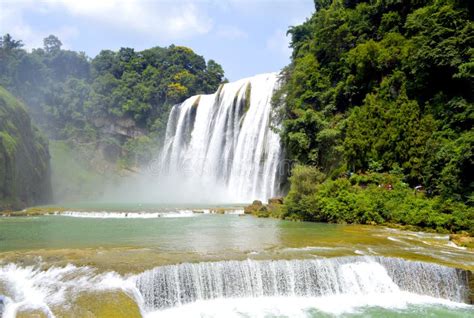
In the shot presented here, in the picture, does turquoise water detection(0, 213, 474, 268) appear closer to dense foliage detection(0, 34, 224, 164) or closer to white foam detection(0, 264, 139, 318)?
white foam detection(0, 264, 139, 318)

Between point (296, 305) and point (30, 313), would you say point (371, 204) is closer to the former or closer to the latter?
point (296, 305)

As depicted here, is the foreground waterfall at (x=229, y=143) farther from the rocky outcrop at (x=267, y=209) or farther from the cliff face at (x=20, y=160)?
the cliff face at (x=20, y=160)

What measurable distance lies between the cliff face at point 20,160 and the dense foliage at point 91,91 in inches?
629

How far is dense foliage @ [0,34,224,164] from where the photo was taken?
183 feet

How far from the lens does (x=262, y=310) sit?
9836mm

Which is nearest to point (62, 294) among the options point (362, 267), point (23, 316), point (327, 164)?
point (23, 316)

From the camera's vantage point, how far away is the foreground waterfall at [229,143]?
33531 millimetres

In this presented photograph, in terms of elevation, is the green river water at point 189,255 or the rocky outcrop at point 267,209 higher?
the rocky outcrop at point 267,209

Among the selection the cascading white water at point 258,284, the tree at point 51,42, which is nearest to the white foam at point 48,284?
the cascading white water at point 258,284

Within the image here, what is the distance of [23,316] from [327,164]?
18.9m

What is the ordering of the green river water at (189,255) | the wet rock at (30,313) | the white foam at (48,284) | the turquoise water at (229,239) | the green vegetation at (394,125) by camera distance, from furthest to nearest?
the green vegetation at (394,125)
the turquoise water at (229,239)
the green river water at (189,255)
the white foam at (48,284)
the wet rock at (30,313)

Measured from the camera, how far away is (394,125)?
21047 mm

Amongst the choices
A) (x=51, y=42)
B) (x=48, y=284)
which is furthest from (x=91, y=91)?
(x=48, y=284)

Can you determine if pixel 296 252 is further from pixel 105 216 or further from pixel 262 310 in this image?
pixel 105 216
